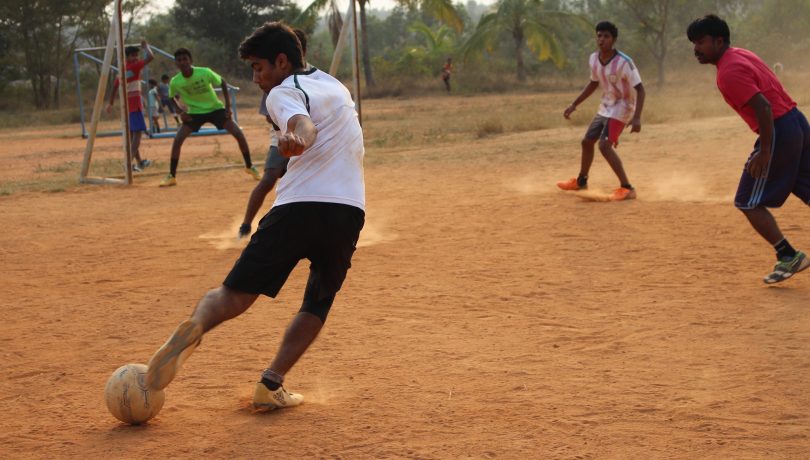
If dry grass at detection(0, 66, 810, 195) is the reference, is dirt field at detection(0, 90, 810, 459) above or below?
above

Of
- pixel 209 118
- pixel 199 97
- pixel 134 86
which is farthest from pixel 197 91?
pixel 134 86

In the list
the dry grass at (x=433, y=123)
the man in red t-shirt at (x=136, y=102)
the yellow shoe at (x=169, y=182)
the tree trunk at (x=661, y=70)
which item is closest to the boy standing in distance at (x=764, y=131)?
the yellow shoe at (x=169, y=182)

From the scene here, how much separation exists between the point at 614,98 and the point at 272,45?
663 cm

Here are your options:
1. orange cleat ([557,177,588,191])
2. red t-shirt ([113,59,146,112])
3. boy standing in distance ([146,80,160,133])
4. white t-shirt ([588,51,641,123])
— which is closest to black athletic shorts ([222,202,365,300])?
white t-shirt ([588,51,641,123])

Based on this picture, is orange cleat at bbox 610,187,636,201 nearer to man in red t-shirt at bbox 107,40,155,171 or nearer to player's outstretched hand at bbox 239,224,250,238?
player's outstretched hand at bbox 239,224,250,238

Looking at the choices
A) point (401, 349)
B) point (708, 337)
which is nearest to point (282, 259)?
point (401, 349)

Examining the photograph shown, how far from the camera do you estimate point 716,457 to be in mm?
3582

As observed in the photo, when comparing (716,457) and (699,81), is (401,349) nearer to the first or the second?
(716,457)

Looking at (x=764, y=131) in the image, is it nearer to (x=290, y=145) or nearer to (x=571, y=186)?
(x=290, y=145)

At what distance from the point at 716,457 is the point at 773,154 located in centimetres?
318

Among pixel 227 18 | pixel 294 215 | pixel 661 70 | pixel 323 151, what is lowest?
pixel 661 70

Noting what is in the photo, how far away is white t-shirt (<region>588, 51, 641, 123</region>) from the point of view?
992cm

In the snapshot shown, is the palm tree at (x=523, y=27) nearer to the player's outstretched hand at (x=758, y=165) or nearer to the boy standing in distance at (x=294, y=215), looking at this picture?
the player's outstretched hand at (x=758, y=165)

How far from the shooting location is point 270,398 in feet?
13.7
